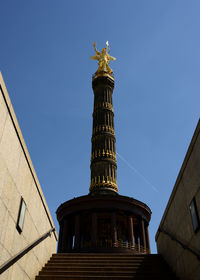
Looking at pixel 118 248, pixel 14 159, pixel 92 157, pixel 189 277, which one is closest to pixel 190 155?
pixel 189 277

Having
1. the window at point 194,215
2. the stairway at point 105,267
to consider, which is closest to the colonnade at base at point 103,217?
the stairway at point 105,267

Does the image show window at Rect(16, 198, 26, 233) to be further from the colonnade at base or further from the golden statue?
the golden statue

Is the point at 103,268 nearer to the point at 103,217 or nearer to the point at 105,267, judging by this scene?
the point at 105,267

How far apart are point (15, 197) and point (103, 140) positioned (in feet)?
73.0

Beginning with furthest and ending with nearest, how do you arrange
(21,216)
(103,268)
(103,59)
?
1. (103,59)
2. (103,268)
3. (21,216)

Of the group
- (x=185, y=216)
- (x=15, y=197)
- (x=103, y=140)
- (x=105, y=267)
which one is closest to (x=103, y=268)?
(x=105, y=267)

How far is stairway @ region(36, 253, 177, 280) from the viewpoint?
953 cm

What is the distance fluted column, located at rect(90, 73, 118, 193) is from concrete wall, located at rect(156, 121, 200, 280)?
16.1m

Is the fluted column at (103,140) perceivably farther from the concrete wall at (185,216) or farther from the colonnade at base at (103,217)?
the concrete wall at (185,216)

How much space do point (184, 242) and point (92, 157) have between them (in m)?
20.9

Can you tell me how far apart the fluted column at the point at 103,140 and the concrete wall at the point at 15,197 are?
16548 millimetres

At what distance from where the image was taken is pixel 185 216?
8.63 metres

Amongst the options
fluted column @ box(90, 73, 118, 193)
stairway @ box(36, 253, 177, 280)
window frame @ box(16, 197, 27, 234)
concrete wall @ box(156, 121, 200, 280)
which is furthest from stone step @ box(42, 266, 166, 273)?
fluted column @ box(90, 73, 118, 193)

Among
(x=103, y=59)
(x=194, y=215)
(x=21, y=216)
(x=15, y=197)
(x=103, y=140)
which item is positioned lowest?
(x=194, y=215)
